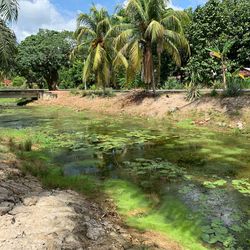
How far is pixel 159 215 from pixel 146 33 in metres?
20.3

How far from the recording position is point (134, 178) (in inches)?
420

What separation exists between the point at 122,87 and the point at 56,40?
47.2ft

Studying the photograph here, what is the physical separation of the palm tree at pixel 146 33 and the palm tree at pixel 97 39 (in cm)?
474

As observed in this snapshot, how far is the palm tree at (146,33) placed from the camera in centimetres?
2602

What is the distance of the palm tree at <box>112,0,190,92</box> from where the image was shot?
26016mm

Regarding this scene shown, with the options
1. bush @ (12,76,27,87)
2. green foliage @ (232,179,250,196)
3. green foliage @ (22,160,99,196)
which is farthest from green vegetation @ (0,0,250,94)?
bush @ (12,76,27,87)

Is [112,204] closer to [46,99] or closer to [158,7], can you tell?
[158,7]

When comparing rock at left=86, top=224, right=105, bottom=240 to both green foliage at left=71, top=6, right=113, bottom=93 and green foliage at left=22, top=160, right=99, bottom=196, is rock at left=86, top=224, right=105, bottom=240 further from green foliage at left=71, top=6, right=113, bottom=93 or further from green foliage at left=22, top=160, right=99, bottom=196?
green foliage at left=71, top=6, right=113, bottom=93

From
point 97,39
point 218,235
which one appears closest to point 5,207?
point 218,235

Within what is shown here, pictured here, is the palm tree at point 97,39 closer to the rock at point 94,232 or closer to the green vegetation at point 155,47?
the green vegetation at point 155,47

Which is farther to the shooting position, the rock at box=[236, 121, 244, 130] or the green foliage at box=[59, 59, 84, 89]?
the green foliage at box=[59, 59, 84, 89]

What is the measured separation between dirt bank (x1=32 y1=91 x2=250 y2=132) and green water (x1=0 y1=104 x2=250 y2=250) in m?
1.49

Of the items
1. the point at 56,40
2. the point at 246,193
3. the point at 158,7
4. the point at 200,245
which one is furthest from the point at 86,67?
the point at 200,245

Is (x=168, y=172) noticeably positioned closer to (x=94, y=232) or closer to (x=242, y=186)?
(x=242, y=186)
